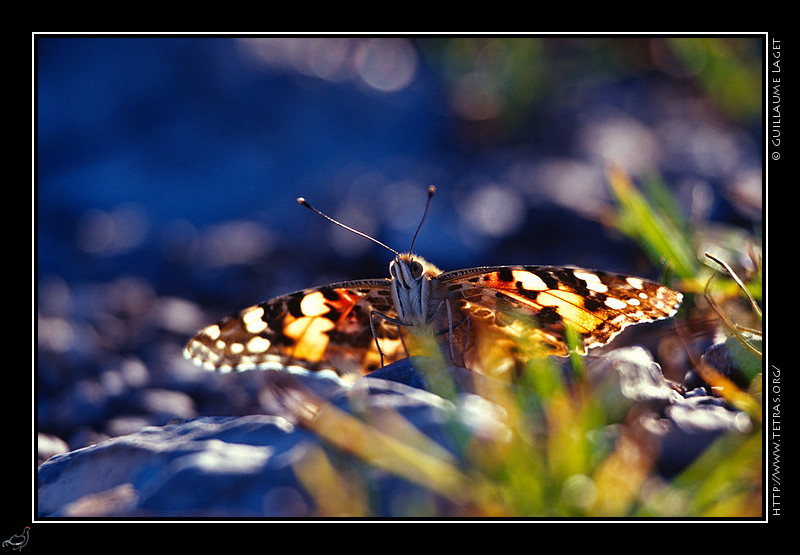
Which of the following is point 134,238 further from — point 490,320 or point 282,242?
point 490,320

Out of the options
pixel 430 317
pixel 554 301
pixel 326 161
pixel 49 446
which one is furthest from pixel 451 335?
pixel 326 161

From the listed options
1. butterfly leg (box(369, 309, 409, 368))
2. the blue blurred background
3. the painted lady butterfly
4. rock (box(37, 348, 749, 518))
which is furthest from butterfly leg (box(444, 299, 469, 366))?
the blue blurred background

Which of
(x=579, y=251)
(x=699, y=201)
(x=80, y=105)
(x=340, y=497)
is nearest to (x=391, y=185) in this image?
(x=579, y=251)

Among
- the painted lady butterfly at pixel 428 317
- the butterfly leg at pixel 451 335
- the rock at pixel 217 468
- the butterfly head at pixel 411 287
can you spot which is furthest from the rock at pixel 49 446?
the butterfly leg at pixel 451 335

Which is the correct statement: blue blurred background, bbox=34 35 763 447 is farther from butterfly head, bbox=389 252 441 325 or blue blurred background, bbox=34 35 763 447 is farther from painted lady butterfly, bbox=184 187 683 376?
butterfly head, bbox=389 252 441 325

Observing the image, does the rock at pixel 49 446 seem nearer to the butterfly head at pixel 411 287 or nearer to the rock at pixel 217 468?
the rock at pixel 217 468
